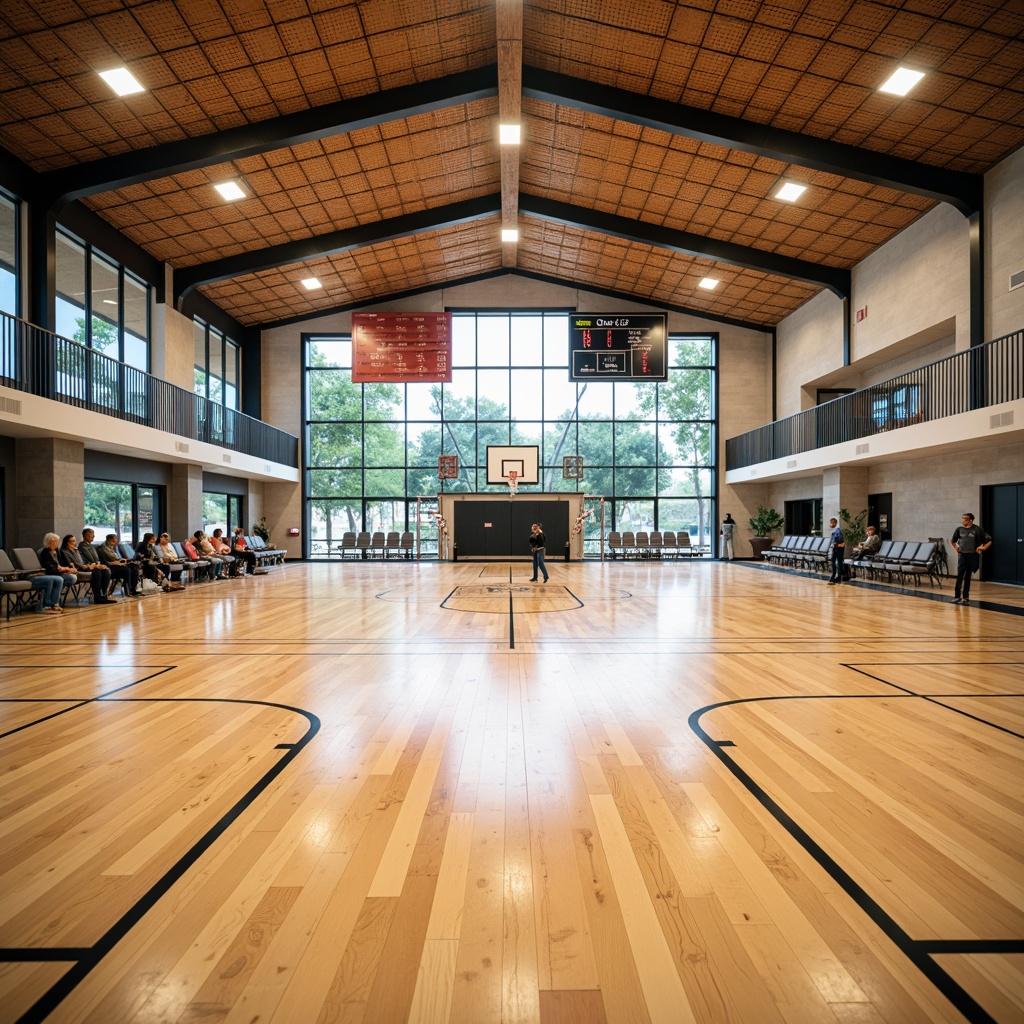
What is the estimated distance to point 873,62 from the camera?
30.6 ft

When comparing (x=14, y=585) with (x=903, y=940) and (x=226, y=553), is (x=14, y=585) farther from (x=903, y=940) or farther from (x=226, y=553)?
(x=903, y=940)

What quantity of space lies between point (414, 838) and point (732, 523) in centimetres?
1958

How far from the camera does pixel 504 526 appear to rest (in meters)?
20.8

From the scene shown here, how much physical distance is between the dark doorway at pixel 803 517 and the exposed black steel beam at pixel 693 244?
5.91 meters

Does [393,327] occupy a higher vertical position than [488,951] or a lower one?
higher

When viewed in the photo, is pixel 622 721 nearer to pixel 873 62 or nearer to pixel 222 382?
pixel 873 62

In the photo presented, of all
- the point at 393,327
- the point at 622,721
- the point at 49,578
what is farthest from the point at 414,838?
the point at 393,327

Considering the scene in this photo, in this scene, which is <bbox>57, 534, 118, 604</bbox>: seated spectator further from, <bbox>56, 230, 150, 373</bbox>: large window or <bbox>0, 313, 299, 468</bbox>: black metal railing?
<bbox>56, 230, 150, 373</bbox>: large window

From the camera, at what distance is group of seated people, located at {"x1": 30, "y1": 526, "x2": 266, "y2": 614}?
9414mm

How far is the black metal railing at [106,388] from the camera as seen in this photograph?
9.76 meters

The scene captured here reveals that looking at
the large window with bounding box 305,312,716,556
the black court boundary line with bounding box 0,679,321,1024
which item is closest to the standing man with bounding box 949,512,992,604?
the black court boundary line with bounding box 0,679,321,1024

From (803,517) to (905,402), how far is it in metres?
6.31

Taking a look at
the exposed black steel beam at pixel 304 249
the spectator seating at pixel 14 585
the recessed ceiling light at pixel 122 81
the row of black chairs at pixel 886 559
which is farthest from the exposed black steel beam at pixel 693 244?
the spectator seating at pixel 14 585

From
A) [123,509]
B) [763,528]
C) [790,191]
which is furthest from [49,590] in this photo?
[763,528]
